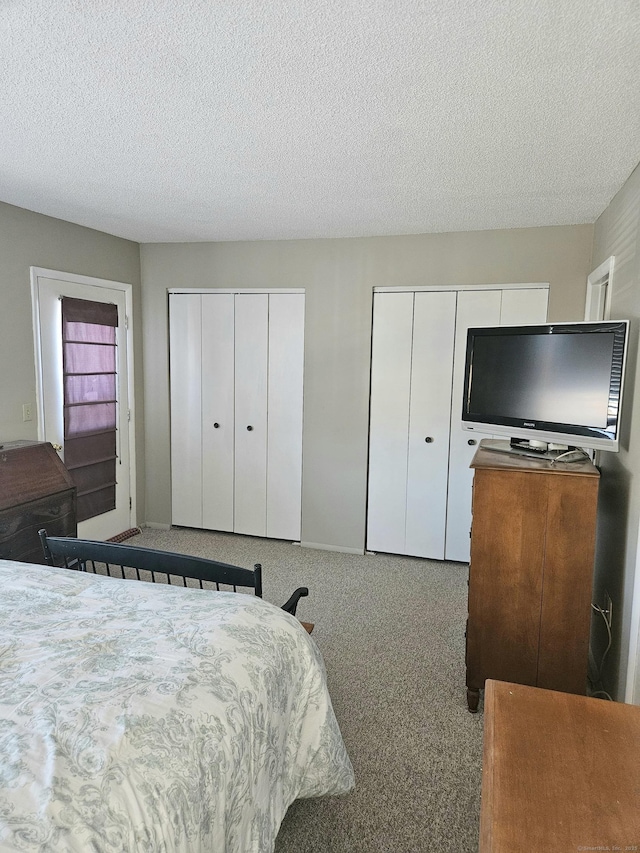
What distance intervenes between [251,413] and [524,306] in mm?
2214

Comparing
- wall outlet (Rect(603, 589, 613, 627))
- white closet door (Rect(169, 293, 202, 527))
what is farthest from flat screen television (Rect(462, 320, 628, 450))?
white closet door (Rect(169, 293, 202, 527))

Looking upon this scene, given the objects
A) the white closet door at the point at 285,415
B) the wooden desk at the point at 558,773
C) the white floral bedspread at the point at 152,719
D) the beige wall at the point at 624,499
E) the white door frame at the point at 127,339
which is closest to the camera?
the wooden desk at the point at 558,773

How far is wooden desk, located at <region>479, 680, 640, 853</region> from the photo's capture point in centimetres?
92

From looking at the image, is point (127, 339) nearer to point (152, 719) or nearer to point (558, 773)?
point (152, 719)

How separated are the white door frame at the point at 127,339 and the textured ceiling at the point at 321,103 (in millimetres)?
537

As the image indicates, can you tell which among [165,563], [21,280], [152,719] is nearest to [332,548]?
[165,563]

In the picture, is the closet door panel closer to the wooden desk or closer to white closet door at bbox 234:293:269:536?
white closet door at bbox 234:293:269:536

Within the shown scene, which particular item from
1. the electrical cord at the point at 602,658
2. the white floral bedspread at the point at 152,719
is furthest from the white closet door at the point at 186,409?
the electrical cord at the point at 602,658

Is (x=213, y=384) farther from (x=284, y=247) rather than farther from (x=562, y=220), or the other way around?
(x=562, y=220)

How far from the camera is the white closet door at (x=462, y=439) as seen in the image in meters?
3.88

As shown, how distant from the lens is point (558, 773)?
→ 3.42 feet

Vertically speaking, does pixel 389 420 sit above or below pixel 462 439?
above

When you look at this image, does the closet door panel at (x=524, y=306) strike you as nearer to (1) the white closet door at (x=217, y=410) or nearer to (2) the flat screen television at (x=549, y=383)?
(2) the flat screen television at (x=549, y=383)

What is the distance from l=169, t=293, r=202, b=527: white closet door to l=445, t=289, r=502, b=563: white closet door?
6.85ft
